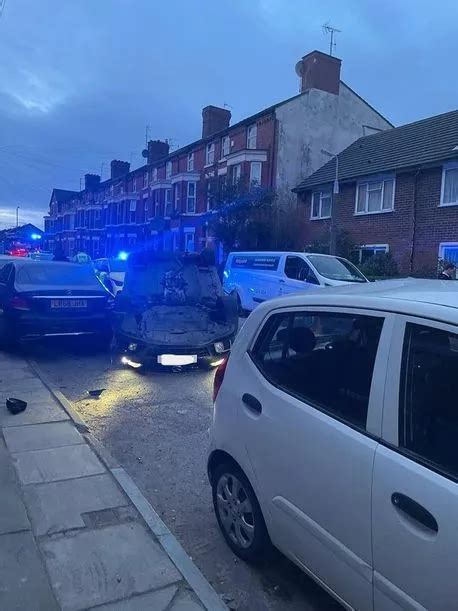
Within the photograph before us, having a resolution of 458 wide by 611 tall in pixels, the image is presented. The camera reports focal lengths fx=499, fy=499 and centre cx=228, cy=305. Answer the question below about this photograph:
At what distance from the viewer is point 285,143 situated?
2592cm

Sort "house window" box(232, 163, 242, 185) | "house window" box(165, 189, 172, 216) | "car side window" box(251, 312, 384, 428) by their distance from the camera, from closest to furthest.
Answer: "car side window" box(251, 312, 384, 428), "house window" box(232, 163, 242, 185), "house window" box(165, 189, 172, 216)

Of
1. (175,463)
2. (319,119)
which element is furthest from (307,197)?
(175,463)

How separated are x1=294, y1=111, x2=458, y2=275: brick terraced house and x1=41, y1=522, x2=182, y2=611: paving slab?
53.0 feet

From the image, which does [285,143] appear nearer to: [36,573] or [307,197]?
[307,197]

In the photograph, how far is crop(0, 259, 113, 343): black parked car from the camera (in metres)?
7.78

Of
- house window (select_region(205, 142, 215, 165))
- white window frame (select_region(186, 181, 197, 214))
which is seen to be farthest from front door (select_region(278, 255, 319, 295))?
white window frame (select_region(186, 181, 197, 214))

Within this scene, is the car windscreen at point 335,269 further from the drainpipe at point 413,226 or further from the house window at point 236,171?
the house window at point 236,171

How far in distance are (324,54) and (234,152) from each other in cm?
698

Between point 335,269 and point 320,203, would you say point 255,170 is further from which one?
point 335,269

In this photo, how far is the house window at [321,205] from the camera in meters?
22.9

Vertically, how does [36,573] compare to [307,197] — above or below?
below

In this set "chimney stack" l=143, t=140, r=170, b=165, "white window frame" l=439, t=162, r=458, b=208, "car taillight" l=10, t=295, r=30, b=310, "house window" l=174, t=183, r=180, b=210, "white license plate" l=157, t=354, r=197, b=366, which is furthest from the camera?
"chimney stack" l=143, t=140, r=170, b=165

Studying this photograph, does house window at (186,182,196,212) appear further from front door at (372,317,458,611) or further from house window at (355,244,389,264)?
front door at (372,317,458,611)

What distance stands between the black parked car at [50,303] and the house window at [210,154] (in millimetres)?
23988
